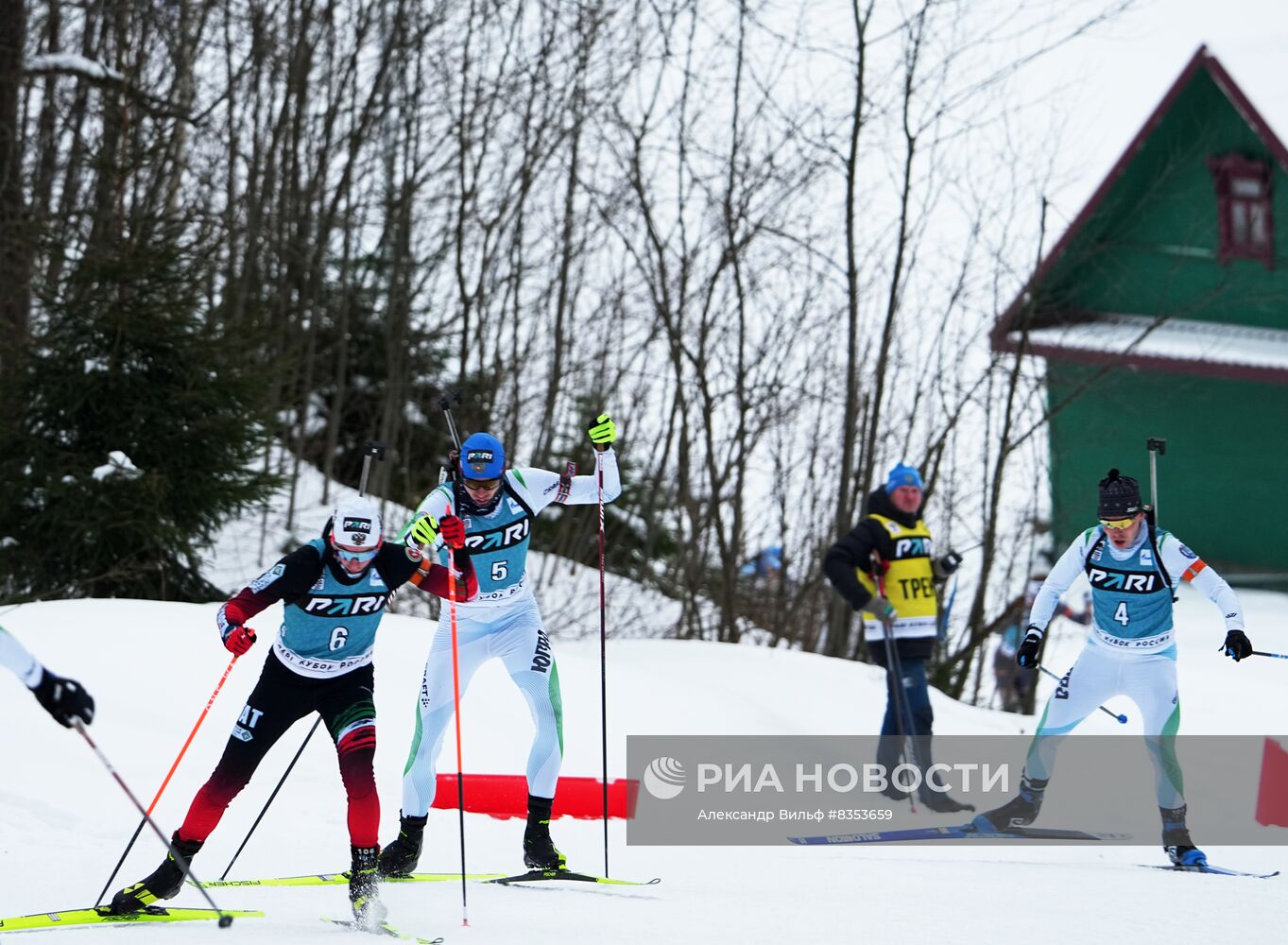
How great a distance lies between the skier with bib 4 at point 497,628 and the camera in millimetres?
6016

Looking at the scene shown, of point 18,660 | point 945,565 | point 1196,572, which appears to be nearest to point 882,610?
point 945,565

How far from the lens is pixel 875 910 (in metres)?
5.10

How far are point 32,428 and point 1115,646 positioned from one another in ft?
27.6

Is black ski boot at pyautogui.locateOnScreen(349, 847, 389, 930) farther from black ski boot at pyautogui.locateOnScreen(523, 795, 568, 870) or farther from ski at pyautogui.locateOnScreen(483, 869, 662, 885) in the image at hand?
black ski boot at pyautogui.locateOnScreen(523, 795, 568, 870)

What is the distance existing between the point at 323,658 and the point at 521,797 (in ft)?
8.66

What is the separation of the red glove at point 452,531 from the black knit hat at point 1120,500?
3221 mm

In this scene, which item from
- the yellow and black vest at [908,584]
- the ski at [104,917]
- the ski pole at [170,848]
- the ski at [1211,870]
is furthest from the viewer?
the yellow and black vest at [908,584]

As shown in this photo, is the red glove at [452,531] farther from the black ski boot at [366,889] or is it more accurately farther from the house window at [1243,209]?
the house window at [1243,209]

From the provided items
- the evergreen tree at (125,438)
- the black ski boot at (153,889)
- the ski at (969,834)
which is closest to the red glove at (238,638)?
the black ski boot at (153,889)

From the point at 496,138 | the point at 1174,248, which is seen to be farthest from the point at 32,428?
the point at 1174,248

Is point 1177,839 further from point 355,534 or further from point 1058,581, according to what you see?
point 355,534

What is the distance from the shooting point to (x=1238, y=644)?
644 cm

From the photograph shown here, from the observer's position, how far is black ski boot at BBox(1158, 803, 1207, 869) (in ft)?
20.9

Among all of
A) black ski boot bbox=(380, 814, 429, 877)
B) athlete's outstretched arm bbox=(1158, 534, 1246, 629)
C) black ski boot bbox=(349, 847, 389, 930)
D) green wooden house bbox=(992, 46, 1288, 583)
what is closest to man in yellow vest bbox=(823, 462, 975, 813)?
athlete's outstretched arm bbox=(1158, 534, 1246, 629)
